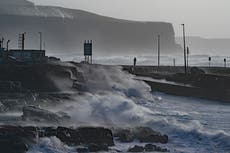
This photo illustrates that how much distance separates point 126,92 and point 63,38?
121122 millimetres

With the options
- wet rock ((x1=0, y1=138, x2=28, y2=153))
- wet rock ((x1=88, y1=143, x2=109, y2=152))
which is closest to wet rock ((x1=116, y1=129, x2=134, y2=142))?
wet rock ((x1=88, y1=143, x2=109, y2=152))

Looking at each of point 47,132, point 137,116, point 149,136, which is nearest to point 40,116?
point 47,132

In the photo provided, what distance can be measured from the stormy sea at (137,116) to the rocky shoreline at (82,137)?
207 mm

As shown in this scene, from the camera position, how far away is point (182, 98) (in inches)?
1119

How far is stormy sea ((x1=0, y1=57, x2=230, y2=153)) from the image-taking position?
14.9m

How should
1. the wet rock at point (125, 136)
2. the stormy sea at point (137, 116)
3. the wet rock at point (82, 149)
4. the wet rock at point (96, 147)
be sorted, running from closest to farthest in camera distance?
1. the wet rock at point (82, 149)
2. the wet rock at point (96, 147)
3. the stormy sea at point (137, 116)
4. the wet rock at point (125, 136)

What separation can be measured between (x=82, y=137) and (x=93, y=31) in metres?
135

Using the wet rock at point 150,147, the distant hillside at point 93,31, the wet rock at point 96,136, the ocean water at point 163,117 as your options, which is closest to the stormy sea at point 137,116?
the ocean water at point 163,117

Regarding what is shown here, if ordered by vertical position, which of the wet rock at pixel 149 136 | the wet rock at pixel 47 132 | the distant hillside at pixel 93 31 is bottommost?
the wet rock at pixel 149 136

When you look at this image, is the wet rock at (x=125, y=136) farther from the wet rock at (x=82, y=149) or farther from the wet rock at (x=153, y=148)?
the wet rock at (x=82, y=149)

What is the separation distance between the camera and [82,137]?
14.8 metres

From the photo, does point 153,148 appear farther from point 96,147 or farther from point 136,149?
point 96,147

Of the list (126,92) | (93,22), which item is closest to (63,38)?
(93,22)

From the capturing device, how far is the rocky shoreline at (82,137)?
1359 cm
